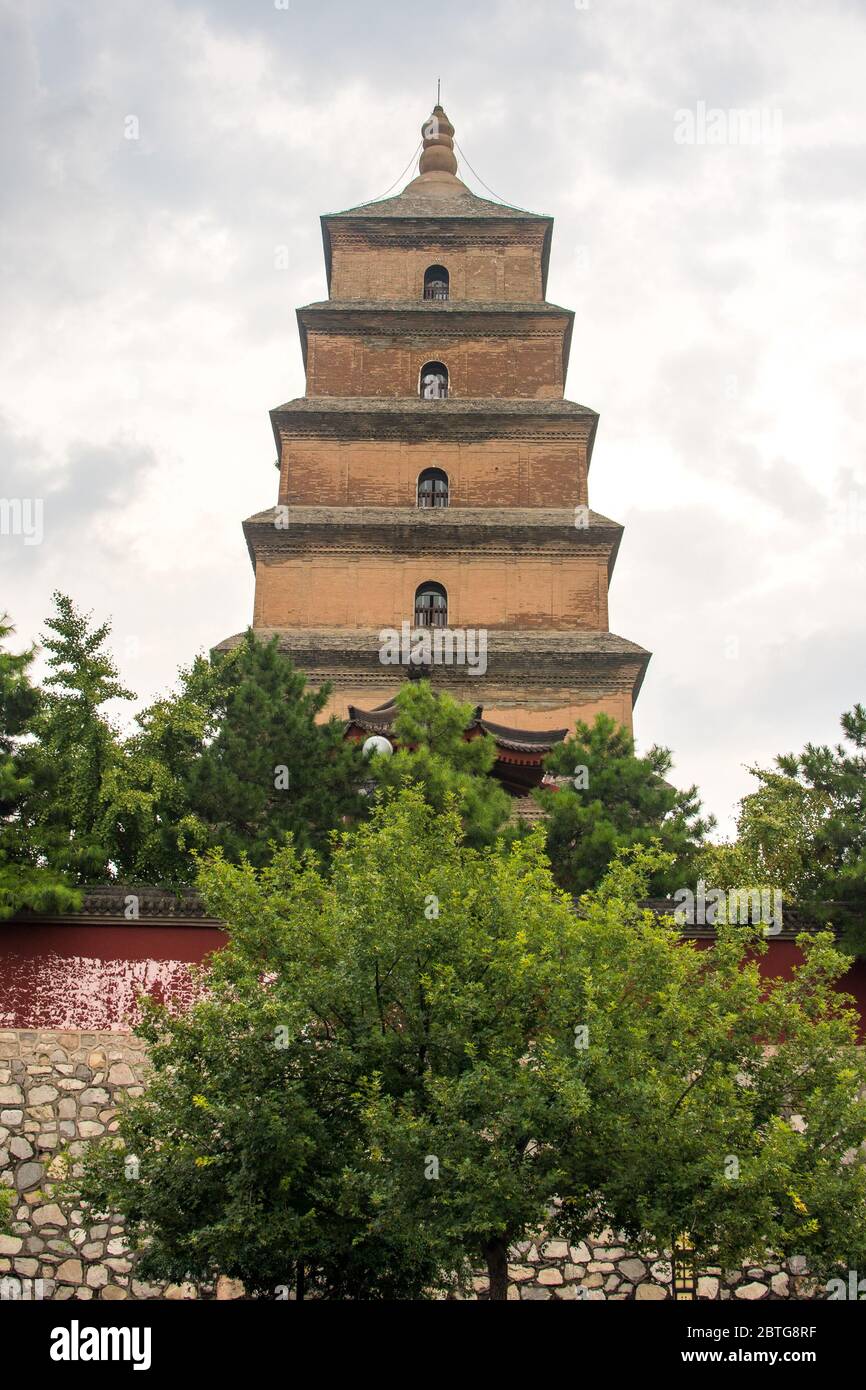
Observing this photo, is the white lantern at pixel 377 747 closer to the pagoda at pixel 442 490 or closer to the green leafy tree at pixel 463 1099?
the green leafy tree at pixel 463 1099

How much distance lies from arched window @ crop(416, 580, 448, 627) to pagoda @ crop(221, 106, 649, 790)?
0.09 feet

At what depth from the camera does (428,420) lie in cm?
2761

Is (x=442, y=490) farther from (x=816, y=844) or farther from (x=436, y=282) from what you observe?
(x=816, y=844)

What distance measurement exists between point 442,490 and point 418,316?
368cm

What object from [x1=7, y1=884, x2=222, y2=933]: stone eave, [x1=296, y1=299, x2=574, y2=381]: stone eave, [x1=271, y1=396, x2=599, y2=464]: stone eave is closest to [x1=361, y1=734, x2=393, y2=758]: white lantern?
[x1=7, y1=884, x2=222, y2=933]: stone eave

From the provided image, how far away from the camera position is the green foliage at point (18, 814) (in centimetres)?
1450

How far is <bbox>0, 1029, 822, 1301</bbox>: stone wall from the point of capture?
13.3 meters

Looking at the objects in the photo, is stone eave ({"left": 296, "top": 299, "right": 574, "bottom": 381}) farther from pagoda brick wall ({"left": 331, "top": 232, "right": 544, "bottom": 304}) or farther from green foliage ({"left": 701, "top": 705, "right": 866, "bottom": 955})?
green foliage ({"left": 701, "top": 705, "right": 866, "bottom": 955})

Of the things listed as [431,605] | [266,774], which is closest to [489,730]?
[266,774]

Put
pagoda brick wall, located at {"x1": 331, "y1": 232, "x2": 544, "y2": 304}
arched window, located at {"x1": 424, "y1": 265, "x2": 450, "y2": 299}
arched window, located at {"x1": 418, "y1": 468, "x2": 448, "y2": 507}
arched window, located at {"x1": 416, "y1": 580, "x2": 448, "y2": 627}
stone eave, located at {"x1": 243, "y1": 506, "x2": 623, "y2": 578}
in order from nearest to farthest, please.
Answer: arched window, located at {"x1": 416, "y1": 580, "x2": 448, "y2": 627} → stone eave, located at {"x1": 243, "y1": 506, "x2": 623, "y2": 578} → arched window, located at {"x1": 418, "y1": 468, "x2": 448, "y2": 507} → pagoda brick wall, located at {"x1": 331, "y1": 232, "x2": 544, "y2": 304} → arched window, located at {"x1": 424, "y1": 265, "x2": 450, "y2": 299}

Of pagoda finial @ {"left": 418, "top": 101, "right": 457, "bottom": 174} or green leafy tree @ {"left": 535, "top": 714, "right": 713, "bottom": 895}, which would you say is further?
pagoda finial @ {"left": 418, "top": 101, "right": 457, "bottom": 174}

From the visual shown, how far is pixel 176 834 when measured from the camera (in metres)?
15.6

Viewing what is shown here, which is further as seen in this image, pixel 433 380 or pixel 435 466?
pixel 433 380

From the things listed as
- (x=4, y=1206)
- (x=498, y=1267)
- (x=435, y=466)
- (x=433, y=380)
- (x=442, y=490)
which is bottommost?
(x=498, y=1267)
